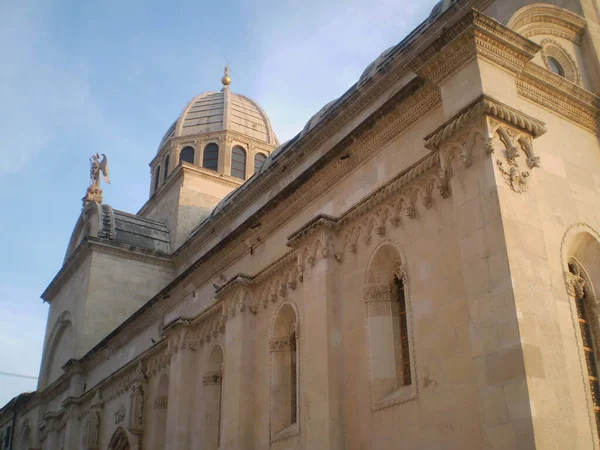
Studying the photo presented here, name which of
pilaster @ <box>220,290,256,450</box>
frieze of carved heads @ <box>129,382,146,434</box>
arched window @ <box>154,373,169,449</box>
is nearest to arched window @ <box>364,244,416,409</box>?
pilaster @ <box>220,290,256,450</box>

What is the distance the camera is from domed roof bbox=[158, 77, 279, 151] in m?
35.5

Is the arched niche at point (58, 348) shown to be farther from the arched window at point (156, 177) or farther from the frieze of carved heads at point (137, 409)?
the arched window at point (156, 177)

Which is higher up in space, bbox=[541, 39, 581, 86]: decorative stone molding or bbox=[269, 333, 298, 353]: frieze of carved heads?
bbox=[541, 39, 581, 86]: decorative stone molding

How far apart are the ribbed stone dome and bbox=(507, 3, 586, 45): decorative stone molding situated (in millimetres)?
22612

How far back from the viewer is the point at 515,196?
10328 millimetres

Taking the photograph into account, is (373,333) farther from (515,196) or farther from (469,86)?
(469,86)

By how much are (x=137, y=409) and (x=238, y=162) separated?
16.0 meters

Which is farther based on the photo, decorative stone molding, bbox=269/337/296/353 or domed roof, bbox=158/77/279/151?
domed roof, bbox=158/77/279/151

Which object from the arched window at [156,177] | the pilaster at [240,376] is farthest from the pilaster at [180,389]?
the arched window at [156,177]

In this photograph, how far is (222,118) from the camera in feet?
117

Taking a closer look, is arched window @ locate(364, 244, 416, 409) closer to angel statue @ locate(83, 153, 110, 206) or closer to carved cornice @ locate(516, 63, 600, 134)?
carved cornice @ locate(516, 63, 600, 134)

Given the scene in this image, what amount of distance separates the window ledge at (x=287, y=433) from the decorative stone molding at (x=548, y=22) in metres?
8.95

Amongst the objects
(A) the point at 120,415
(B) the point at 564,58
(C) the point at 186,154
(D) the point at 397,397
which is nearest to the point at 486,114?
(B) the point at 564,58

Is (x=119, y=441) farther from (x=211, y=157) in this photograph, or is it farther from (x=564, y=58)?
(x=564, y=58)
